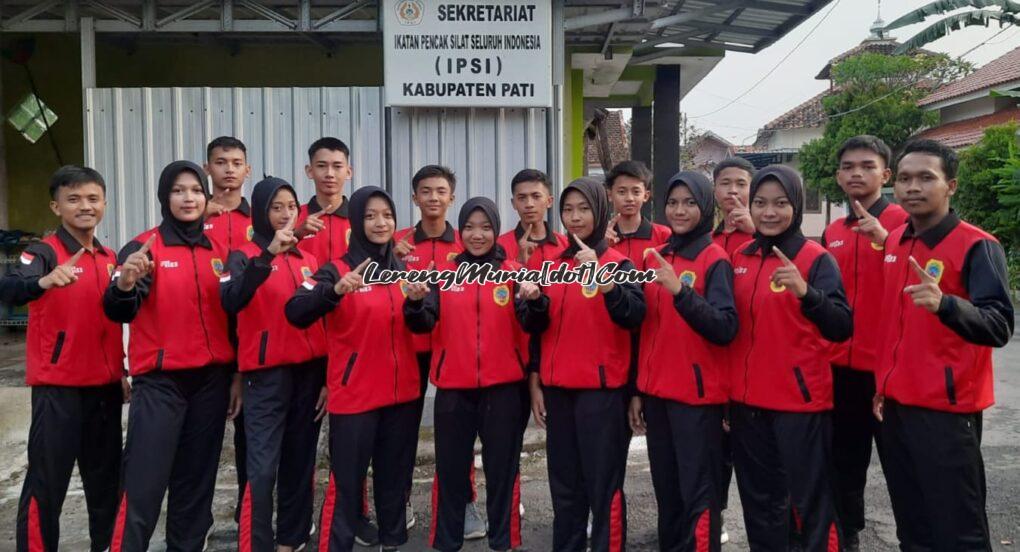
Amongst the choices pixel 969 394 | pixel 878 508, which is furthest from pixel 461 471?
pixel 878 508

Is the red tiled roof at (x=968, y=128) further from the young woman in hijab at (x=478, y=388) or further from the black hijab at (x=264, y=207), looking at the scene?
the black hijab at (x=264, y=207)

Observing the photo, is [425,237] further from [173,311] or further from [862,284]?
[862,284]

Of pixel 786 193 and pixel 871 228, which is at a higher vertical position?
pixel 786 193

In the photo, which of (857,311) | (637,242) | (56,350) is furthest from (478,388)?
(56,350)

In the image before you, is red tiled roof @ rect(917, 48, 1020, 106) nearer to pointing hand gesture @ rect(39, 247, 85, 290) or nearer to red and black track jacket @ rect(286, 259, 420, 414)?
red and black track jacket @ rect(286, 259, 420, 414)

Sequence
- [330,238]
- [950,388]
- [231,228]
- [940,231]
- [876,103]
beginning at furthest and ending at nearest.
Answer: [876,103], [330,238], [231,228], [940,231], [950,388]

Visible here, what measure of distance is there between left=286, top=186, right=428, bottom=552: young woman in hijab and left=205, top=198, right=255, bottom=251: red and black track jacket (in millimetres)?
792

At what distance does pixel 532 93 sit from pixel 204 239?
273 centimetres

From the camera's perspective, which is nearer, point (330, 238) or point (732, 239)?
point (732, 239)

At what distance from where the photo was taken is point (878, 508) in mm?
4781

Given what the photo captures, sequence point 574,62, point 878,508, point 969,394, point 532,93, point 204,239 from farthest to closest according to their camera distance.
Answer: point 574,62 < point 532,93 < point 878,508 < point 204,239 < point 969,394

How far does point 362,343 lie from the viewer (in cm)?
384

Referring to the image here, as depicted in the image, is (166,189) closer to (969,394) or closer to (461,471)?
(461,471)

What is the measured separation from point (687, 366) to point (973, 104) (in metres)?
24.8
